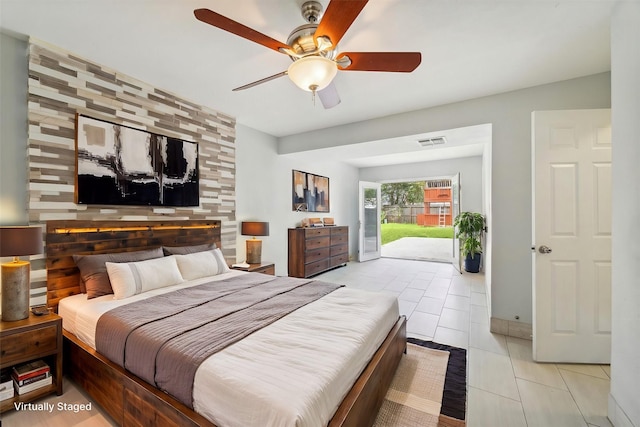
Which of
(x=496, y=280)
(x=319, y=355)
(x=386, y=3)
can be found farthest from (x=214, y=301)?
(x=496, y=280)

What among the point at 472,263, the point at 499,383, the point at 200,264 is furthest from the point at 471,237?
the point at 200,264

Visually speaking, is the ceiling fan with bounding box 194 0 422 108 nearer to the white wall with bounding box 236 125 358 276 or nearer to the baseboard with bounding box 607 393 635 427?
the baseboard with bounding box 607 393 635 427

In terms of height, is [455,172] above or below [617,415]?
above

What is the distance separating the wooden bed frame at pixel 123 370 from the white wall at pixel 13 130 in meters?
0.25

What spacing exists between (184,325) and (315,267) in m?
3.83

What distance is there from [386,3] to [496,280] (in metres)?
2.93

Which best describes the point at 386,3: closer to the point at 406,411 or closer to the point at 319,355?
the point at 319,355

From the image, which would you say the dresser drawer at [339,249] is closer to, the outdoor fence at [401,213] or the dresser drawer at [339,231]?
the dresser drawer at [339,231]

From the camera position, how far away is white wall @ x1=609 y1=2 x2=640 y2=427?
147cm

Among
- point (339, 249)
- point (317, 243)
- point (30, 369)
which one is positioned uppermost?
point (317, 243)

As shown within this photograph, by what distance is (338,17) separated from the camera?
1355mm

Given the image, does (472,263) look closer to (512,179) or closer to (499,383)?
(512,179)

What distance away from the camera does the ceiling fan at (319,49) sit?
140cm

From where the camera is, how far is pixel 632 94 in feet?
4.99
